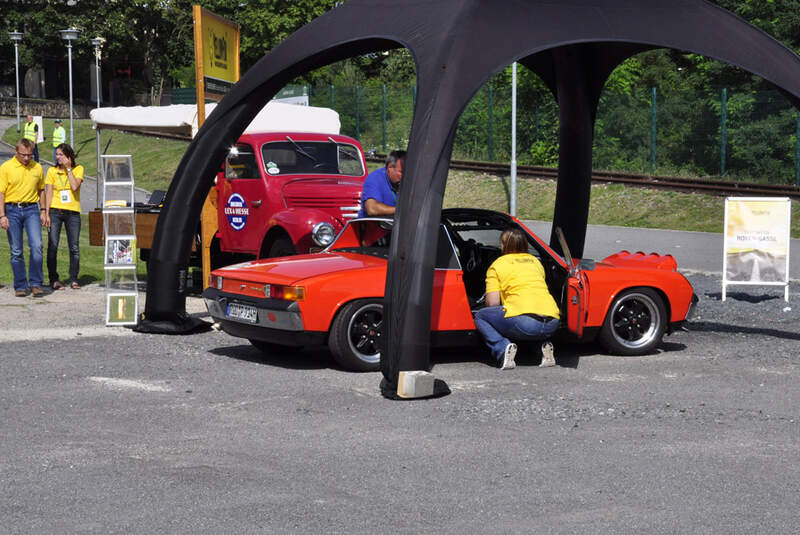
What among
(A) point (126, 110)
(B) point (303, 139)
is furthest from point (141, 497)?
(A) point (126, 110)

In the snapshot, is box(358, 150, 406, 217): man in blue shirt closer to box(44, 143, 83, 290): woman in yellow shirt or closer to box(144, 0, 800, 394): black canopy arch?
box(144, 0, 800, 394): black canopy arch

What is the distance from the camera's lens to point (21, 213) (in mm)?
14844

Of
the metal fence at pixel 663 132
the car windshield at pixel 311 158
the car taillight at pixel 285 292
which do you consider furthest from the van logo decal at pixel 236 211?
the metal fence at pixel 663 132

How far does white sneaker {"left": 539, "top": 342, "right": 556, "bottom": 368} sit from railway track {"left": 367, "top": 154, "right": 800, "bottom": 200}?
16.8m

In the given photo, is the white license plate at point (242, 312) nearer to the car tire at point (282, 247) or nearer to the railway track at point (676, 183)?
the car tire at point (282, 247)

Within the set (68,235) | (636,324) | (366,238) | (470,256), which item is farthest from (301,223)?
(636,324)

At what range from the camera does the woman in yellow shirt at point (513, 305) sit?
9906 mm

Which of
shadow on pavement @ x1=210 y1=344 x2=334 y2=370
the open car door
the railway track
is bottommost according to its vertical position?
shadow on pavement @ x1=210 y1=344 x2=334 y2=370

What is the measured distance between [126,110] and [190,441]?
520 inches

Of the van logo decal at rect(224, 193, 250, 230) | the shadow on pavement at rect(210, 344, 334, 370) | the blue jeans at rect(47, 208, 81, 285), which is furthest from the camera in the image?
the blue jeans at rect(47, 208, 81, 285)

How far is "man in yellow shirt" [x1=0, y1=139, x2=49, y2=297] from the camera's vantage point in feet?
48.5

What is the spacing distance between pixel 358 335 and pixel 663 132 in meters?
27.1

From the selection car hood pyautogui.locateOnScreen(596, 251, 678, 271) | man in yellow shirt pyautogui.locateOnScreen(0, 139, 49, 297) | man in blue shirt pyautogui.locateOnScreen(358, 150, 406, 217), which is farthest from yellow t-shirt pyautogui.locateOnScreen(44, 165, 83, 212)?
car hood pyautogui.locateOnScreen(596, 251, 678, 271)

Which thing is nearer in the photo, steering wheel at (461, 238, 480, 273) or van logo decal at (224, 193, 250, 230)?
steering wheel at (461, 238, 480, 273)
